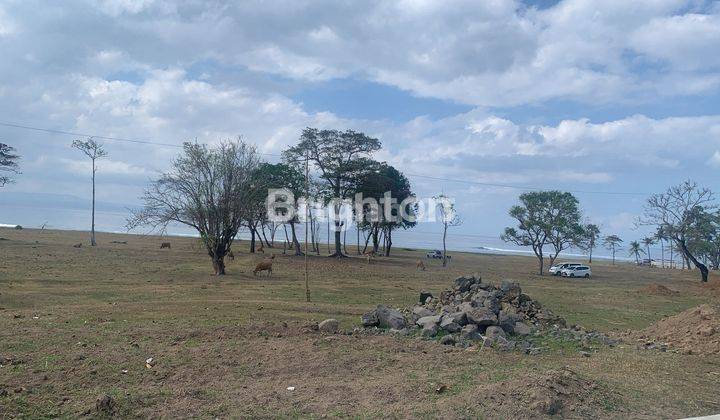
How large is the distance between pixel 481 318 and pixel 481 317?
0.05 m

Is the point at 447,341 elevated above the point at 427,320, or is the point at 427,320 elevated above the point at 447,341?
the point at 427,320

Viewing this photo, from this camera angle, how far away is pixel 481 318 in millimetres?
13383

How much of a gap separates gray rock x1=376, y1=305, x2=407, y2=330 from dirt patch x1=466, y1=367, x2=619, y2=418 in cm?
607

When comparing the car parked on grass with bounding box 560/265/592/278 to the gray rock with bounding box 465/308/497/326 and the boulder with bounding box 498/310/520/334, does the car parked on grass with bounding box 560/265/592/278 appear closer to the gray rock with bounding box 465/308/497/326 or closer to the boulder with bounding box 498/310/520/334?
the boulder with bounding box 498/310/520/334

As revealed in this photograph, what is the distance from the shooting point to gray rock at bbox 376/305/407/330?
1410 cm

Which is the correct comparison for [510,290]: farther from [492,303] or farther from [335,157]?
[335,157]

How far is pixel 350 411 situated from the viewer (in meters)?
7.21

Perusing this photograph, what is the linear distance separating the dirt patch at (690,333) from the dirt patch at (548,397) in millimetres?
5937

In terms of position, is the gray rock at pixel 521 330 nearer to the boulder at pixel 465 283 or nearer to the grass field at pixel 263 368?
the grass field at pixel 263 368

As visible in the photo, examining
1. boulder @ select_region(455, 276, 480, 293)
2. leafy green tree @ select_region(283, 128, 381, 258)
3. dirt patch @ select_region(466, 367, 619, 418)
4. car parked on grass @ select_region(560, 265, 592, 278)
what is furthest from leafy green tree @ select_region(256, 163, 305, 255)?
dirt patch @ select_region(466, 367, 619, 418)

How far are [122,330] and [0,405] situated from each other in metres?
5.31

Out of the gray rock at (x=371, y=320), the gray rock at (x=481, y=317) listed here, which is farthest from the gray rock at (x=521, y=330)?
the gray rock at (x=371, y=320)

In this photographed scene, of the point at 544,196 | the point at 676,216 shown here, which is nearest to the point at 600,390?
the point at 676,216

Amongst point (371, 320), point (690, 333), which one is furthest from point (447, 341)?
point (690, 333)
